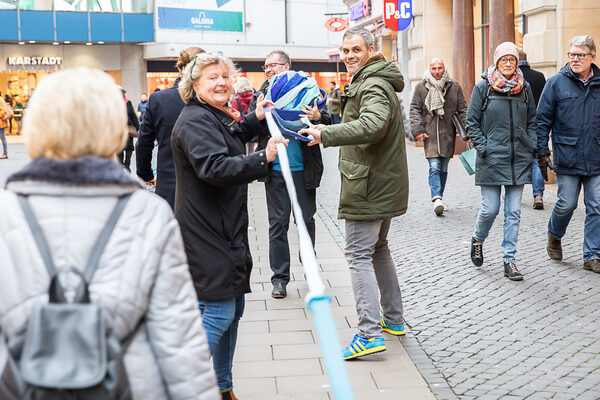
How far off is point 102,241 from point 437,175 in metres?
9.04

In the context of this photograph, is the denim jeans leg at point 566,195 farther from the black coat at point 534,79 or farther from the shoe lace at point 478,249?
the black coat at point 534,79

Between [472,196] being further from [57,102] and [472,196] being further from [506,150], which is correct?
[57,102]

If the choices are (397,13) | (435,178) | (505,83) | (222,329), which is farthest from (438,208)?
(397,13)

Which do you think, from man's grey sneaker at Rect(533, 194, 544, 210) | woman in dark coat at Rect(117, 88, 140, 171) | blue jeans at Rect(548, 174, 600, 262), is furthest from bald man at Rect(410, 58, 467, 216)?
woman in dark coat at Rect(117, 88, 140, 171)

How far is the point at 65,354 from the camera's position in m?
2.04

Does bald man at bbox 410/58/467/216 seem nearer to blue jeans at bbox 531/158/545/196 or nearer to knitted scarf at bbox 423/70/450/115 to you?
knitted scarf at bbox 423/70/450/115

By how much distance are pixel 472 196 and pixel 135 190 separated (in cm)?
1049

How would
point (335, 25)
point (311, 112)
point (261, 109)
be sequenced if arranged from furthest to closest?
point (335, 25) → point (311, 112) → point (261, 109)

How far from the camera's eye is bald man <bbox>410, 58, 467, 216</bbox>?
10.7 meters

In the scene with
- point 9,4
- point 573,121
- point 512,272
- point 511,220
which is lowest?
point 512,272

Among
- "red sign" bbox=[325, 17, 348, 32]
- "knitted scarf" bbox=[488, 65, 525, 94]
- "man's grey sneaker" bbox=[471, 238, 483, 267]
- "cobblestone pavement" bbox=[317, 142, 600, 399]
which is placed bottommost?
"cobblestone pavement" bbox=[317, 142, 600, 399]

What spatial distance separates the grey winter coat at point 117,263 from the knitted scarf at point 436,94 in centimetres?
872

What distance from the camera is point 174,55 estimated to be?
41.9m

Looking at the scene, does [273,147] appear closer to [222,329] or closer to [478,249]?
[222,329]
